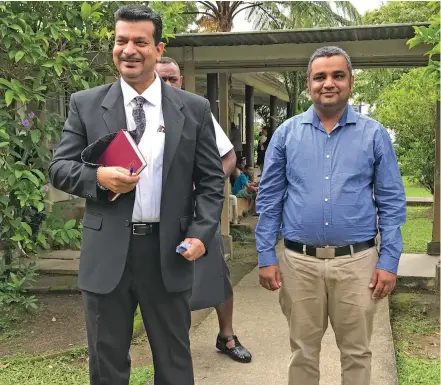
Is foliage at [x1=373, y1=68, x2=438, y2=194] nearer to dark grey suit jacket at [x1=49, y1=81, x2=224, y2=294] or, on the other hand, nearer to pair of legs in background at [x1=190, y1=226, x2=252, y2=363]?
pair of legs in background at [x1=190, y1=226, x2=252, y2=363]

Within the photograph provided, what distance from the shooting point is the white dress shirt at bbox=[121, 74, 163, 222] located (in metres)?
2.40

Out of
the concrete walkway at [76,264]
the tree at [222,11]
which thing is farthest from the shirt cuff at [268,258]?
the tree at [222,11]

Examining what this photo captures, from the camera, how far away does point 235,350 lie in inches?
156

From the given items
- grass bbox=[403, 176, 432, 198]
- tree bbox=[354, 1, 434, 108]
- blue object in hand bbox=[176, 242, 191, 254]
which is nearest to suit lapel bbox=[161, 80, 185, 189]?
blue object in hand bbox=[176, 242, 191, 254]

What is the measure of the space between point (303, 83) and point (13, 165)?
13.6m

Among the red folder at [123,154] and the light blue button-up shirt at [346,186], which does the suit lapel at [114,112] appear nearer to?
the red folder at [123,154]

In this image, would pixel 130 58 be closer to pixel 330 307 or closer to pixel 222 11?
pixel 330 307

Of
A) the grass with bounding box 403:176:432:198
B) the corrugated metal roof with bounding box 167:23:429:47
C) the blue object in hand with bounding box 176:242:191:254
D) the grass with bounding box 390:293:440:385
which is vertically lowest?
the grass with bounding box 403:176:432:198

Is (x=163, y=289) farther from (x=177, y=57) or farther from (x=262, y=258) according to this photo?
(x=177, y=57)

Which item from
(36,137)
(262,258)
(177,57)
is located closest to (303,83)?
(177,57)

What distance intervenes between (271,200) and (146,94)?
2.95ft

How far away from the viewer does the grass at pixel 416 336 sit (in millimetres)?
3894

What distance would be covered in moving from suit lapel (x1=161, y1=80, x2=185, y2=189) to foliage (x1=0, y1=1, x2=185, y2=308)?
211 centimetres

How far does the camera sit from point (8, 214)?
4.43 m
